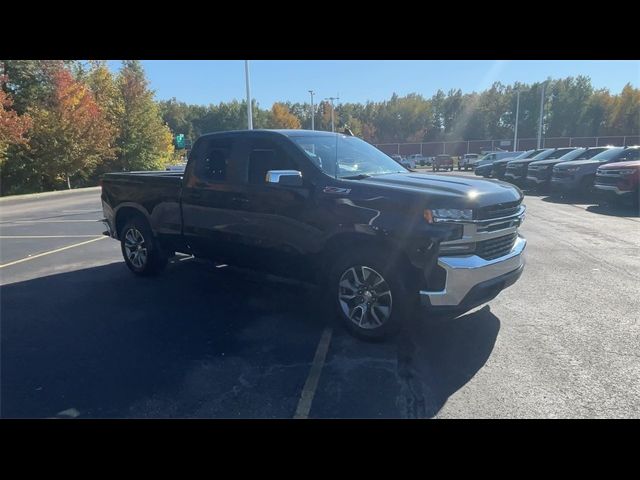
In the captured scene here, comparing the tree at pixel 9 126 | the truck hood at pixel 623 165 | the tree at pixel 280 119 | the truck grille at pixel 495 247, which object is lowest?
the truck grille at pixel 495 247

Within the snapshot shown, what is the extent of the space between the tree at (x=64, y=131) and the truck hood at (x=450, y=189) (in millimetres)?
27825

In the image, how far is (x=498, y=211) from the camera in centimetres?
407

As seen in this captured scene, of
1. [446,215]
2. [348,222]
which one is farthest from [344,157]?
[446,215]

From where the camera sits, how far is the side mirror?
13.8ft

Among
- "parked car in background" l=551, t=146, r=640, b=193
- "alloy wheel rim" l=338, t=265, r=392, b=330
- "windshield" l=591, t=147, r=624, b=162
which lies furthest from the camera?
"windshield" l=591, t=147, r=624, b=162

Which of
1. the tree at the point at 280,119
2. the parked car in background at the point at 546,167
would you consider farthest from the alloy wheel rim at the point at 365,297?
the tree at the point at 280,119

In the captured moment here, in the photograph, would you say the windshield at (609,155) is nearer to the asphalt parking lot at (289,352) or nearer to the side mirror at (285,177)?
the asphalt parking lot at (289,352)

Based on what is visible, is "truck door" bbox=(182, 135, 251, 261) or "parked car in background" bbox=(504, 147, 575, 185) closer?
"truck door" bbox=(182, 135, 251, 261)

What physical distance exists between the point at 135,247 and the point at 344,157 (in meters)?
3.60

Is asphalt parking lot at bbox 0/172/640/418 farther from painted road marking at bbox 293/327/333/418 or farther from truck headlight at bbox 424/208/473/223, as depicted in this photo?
truck headlight at bbox 424/208/473/223

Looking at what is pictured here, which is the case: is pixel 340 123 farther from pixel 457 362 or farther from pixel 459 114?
pixel 457 362

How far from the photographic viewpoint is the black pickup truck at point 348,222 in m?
3.81

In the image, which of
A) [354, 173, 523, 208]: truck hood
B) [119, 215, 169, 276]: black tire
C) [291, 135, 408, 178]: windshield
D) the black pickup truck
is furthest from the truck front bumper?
[119, 215, 169, 276]: black tire
